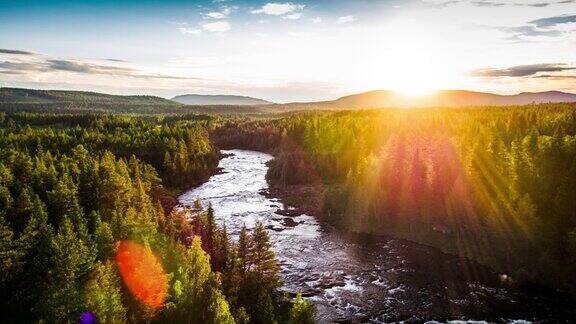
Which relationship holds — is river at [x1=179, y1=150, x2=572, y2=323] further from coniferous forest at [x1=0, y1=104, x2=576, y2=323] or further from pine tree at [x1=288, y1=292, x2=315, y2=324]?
pine tree at [x1=288, y1=292, x2=315, y2=324]

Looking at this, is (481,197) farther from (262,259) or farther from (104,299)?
(104,299)

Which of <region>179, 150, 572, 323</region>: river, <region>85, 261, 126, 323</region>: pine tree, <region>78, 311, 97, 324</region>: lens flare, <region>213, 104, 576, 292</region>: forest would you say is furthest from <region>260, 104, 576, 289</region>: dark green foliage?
<region>78, 311, 97, 324</region>: lens flare

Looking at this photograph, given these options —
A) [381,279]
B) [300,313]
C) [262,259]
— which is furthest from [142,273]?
[381,279]

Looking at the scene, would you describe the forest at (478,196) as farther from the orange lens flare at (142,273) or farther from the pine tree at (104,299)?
the pine tree at (104,299)

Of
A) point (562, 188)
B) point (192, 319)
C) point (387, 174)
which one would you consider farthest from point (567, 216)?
point (192, 319)

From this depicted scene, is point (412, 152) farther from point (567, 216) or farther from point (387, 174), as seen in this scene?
point (567, 216)

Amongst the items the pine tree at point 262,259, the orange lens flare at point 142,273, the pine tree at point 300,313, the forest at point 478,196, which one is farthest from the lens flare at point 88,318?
the forest at point 478,196
